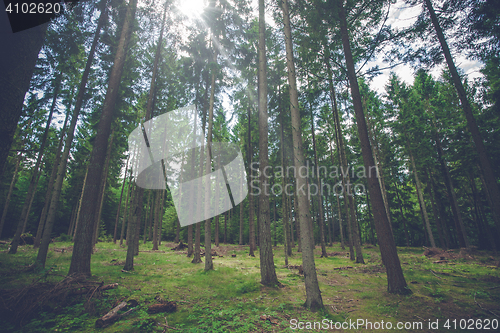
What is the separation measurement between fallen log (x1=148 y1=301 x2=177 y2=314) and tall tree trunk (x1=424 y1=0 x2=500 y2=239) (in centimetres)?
1189

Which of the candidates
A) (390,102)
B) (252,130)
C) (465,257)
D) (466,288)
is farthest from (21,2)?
(390,102)

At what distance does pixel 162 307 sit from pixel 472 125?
13.1 meters

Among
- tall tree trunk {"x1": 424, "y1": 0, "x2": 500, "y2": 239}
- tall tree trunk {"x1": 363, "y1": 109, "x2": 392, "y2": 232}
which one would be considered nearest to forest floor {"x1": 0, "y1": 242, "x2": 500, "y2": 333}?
tall tree trunk {"x1": 424, "y1": 0, "x2": 500, "y2": 239}

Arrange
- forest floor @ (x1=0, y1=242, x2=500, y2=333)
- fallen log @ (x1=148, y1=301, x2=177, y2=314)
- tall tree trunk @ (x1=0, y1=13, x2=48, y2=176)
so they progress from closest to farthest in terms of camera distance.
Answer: tall tree trunk @ (x1=0, y1=13, x2=48, y2=176) → forest floor @ (x1=0, y1=242, x2=500, y2=333) → fallen log @ (x1=148, y1=301, x2=177, y2=314)

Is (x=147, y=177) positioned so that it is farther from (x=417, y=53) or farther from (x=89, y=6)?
(x=417, y=53)

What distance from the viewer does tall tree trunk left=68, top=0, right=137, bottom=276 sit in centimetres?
639

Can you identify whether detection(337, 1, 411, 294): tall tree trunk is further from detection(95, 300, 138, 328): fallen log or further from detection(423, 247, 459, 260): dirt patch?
detection(423, 247, 459, 260): dirt patch

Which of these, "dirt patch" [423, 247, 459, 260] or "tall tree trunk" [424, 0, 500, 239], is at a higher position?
"tall tree trunk" [424, 0, 500, 239]

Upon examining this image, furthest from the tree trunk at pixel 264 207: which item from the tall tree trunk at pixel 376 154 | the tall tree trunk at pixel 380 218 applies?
the tall tree trunk at pixel 376 154

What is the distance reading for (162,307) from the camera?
4.74 metres

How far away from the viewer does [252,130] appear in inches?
741

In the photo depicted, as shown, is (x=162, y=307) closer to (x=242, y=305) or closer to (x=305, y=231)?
(x=242, y=305)

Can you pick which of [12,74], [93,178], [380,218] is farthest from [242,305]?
[93,178]

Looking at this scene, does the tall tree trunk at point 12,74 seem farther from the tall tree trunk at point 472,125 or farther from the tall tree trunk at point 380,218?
the tall tree trunk at point 472,125
